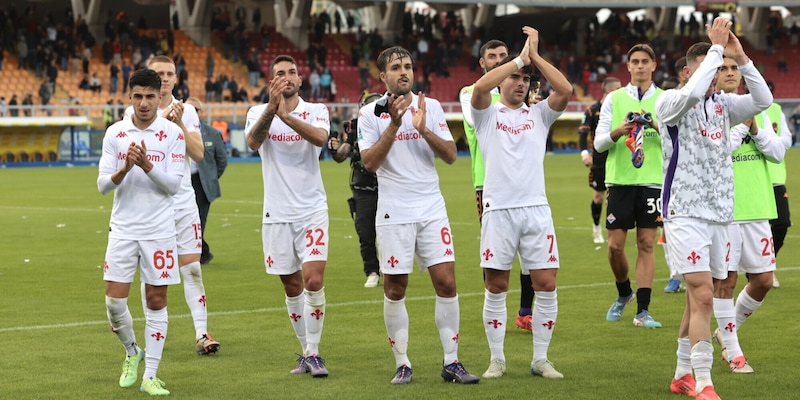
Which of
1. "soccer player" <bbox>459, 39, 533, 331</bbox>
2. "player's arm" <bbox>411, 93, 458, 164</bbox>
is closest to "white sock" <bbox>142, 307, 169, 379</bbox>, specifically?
"player's arm" <bbox>411, 93, 458, 164</bbox>

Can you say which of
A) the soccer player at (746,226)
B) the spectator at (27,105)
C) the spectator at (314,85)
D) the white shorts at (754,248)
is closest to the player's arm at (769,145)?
the soccer player at (746,226)

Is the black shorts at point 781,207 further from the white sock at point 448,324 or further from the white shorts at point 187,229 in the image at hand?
the white shorts at point 187,229

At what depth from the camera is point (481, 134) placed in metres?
8.70

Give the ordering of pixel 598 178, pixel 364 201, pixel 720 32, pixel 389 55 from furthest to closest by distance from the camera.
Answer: pixel 598 178, pixel 364 201, pixel 389 55, pixel 720 32

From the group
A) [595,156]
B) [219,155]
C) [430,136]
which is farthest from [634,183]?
[219,155]

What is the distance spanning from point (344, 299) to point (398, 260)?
4.13m

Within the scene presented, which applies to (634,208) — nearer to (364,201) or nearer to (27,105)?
(364,201)

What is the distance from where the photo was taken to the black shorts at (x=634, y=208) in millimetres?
10766

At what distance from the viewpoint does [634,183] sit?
10844mm

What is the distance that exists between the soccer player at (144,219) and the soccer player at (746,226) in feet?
12.2

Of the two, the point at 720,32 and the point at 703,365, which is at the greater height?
the point at 720,32

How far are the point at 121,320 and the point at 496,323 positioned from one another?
8.27 feet

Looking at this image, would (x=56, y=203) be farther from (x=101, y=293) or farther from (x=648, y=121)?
(x=648, y=121)

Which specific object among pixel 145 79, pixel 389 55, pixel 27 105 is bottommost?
pixel 27 105
